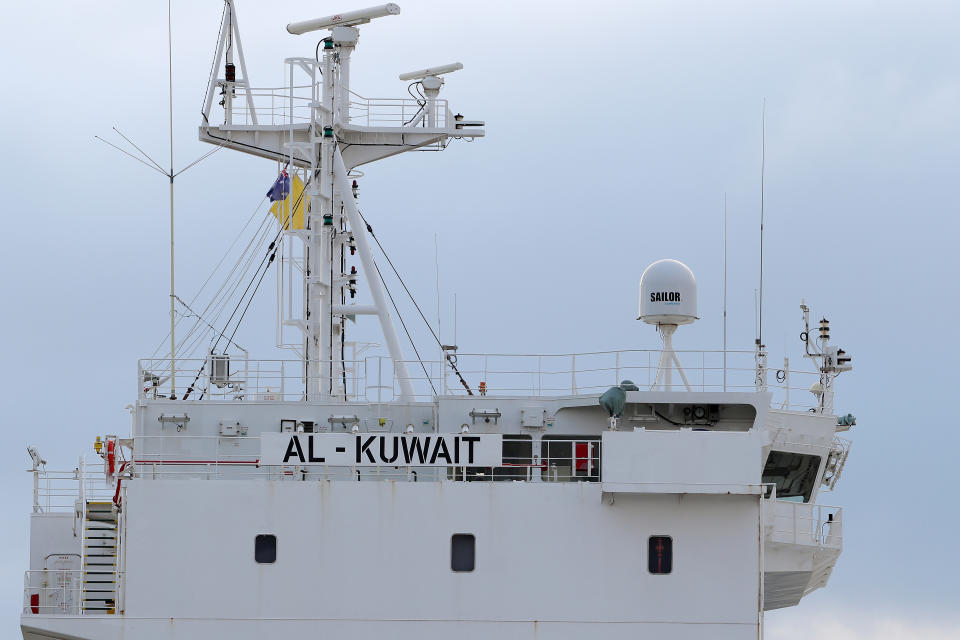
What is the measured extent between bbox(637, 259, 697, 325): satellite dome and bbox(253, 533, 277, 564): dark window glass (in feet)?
31.4

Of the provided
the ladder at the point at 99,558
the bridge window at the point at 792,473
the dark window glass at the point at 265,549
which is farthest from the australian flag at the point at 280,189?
the bridge window at the point at 792,473

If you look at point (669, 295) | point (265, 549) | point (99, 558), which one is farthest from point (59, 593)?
point (669, 295)

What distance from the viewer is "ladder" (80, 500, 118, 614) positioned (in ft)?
107

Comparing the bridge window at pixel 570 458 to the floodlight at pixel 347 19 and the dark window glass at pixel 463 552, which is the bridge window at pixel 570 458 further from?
the floodlight at pixel 347 19

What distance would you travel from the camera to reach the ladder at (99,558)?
3272 centimetres

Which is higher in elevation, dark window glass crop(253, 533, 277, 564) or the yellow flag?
the yellow flag

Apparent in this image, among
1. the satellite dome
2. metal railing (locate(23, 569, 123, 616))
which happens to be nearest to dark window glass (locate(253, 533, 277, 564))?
metal railing (locate(23, 569, 123, 616))

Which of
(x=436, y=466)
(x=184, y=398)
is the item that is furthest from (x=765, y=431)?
(x=184, y=398)

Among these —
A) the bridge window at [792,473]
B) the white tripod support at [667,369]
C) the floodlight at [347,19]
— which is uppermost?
the floodlight at [347,19]

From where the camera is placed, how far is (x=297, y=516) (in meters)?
30.9

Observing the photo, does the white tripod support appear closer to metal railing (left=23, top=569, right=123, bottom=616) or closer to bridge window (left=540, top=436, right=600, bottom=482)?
bridge window (left=540, top=436, right=600, bottom=482)

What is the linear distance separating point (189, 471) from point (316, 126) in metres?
9.52

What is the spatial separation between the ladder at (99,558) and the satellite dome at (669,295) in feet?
38.9

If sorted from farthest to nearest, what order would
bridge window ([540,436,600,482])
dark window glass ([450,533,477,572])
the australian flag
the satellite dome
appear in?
1. the australian flag
2. the satellite dome
3. bridge window ([540,436,600,482])
4. dark window glass ([450,533,477,572])
